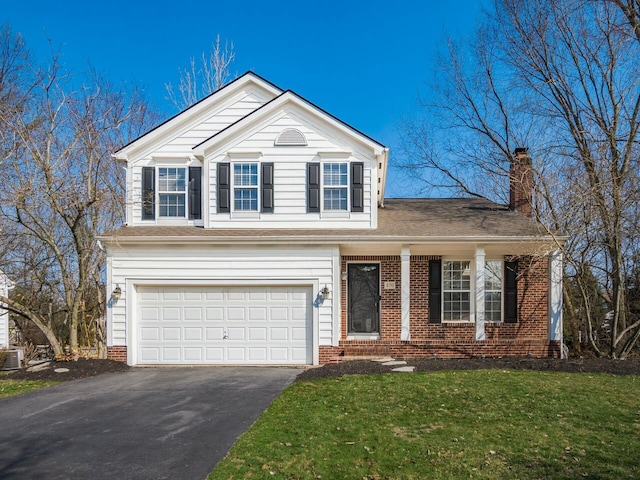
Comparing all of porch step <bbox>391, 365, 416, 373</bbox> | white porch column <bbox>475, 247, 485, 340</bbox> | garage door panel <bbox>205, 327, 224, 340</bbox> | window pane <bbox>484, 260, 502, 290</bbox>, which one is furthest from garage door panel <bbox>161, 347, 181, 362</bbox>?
window pane <bbox>484, 260, 502, 290</bbox>

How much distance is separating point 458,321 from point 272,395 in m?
6.74

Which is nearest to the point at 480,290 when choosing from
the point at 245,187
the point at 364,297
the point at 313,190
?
the point at 364,297

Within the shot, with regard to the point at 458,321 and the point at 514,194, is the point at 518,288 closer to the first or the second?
the point at 458,321

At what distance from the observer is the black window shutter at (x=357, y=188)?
12.3m

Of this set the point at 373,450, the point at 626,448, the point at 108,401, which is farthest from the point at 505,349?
the point at 108,401

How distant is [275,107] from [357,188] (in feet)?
10.4

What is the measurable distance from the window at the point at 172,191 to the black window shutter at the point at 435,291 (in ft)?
24.1

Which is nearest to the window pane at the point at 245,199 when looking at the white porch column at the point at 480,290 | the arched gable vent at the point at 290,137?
the arched gable vent at the point at 290,137

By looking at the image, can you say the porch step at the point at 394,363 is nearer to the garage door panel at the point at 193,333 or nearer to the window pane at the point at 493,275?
the window pane at the point at 493,275

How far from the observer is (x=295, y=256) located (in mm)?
11641

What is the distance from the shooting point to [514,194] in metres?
14.3

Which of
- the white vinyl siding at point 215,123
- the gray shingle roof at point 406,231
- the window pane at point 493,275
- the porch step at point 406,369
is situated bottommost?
the porch step at point 406,369

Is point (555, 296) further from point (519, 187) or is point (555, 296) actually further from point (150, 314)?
point (150, 314)

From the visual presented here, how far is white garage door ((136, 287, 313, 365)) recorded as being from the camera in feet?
38.1
